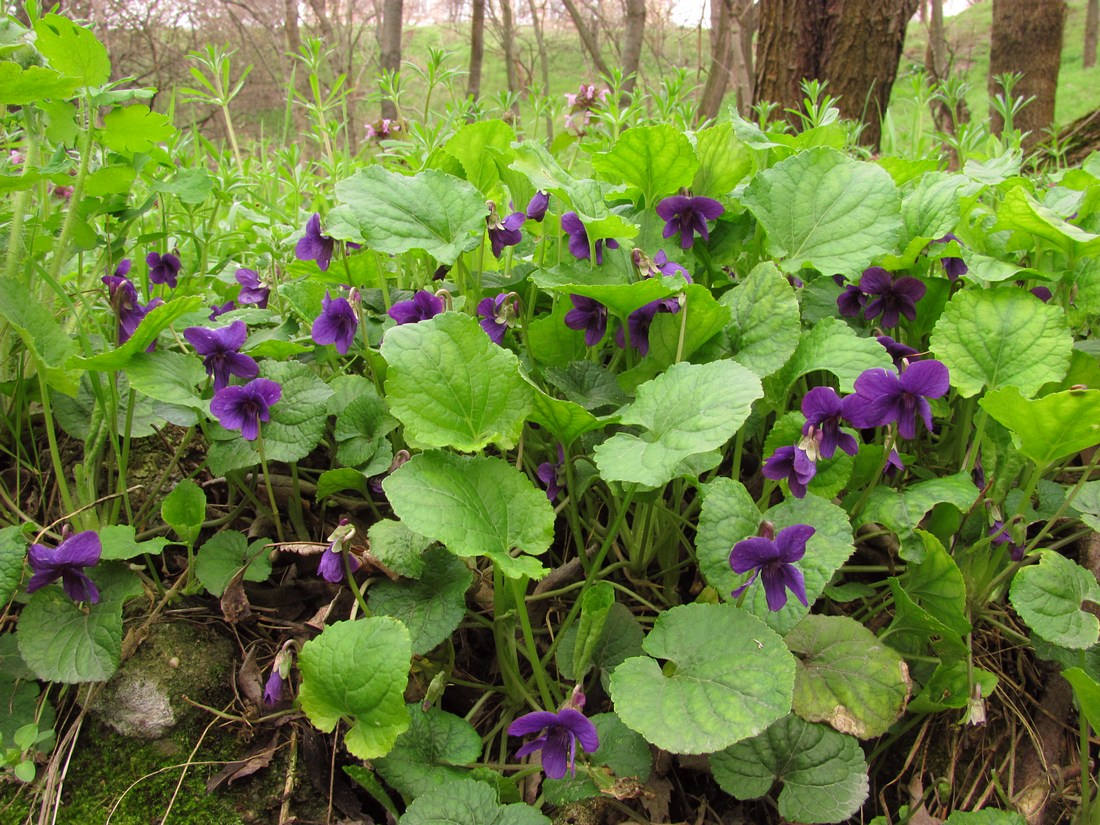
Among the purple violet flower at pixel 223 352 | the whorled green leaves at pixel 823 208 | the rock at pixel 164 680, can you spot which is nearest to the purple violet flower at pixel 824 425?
the whorled green leaves at pixel 823 208

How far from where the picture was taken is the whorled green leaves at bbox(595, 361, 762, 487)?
3.40 ft

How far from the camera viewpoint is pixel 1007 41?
691cm

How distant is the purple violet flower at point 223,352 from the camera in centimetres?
141

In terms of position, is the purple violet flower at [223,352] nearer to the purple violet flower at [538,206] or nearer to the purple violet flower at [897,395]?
the purple violet flower at [538,206]

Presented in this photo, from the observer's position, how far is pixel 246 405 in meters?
1.41

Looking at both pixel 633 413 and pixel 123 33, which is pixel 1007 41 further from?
pixel 123 33

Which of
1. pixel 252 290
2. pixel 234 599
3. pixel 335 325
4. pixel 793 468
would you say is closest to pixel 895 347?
pixel 793 468

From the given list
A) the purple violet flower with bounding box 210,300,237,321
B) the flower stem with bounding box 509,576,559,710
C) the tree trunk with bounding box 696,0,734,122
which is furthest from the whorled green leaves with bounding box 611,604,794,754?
the tree trunk with bounding box 696,0,734,122

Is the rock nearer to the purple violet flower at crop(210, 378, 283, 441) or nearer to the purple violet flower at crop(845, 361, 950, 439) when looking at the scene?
the purple violet flower at crop(210, 378, 283, 441)

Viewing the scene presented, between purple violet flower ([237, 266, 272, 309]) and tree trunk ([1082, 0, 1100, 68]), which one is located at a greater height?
tree trunk ([1082, 0, 1100, 68])

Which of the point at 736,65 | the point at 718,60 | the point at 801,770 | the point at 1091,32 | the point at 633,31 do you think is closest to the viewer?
the point at 801,770

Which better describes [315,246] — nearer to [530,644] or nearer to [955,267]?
[530,644]

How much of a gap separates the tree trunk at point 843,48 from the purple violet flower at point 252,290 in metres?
3.50

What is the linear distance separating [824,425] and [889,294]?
1.76 feet
